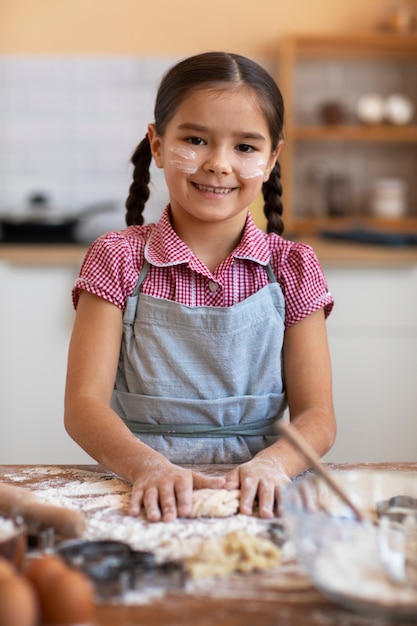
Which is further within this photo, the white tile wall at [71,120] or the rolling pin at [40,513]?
the white tile wall at [71,120]

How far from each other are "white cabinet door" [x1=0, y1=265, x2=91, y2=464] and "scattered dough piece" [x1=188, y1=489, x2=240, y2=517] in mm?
1693

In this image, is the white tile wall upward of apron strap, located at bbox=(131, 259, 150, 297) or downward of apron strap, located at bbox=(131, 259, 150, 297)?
upward

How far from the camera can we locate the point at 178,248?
4.66 ft

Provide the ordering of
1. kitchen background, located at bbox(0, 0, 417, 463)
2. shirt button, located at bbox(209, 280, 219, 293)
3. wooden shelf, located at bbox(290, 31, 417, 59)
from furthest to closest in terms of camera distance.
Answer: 1. kitchen background, located at bbox(0, 0, 417, 463)
2. wooden shelf, located at bbox(290, 31, 417, 59)
3. shirt button, located at bbox(209, 280, 219, 293)

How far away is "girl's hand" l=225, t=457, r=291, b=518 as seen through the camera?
1021 mm

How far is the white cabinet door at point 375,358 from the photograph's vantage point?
2.67 m

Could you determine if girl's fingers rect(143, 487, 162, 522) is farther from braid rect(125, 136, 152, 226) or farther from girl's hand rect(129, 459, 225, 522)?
braid rect(125, 136, 152, 226)

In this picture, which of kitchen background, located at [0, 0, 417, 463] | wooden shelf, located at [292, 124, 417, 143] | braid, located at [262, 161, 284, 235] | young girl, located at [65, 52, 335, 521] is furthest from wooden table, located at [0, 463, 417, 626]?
wooden shelf, located at [292, 124, 417, 143]

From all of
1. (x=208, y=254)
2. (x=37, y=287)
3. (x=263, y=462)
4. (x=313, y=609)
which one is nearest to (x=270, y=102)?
(x=208, y=254)

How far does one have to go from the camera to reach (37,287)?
2717 mm

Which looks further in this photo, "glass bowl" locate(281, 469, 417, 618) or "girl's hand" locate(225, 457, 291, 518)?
"girl's hand" locate(225, 457, 291, 518)

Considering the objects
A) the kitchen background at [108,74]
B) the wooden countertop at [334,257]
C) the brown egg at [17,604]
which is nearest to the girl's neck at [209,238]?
the brown egg at [17,604]

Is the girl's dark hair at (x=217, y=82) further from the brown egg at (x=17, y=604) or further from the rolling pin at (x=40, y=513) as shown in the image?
the brown egg at (x=17, y=604)

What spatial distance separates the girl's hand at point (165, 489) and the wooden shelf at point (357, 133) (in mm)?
2681
